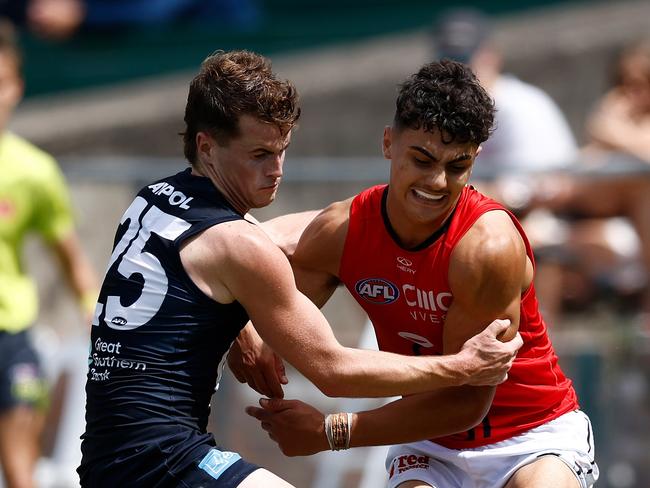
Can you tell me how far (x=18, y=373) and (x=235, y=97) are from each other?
3325 mm

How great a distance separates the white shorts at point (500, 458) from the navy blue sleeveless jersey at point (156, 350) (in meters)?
0.91

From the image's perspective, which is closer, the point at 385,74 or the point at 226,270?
the point at 226,270

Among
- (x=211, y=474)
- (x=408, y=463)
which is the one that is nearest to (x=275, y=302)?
(x=211, y=474)

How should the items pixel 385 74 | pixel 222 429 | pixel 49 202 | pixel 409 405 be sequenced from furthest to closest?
1. pixel 385 74
2. pixel 222 429
3. pixel 49 202
4. pixel 409 405

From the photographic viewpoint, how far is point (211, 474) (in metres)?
3.88

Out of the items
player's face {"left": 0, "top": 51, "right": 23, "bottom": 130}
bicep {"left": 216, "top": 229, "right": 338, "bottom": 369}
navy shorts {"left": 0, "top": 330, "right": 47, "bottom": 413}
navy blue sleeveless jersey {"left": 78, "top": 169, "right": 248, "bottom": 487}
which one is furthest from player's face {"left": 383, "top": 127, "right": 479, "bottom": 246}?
player's face {"left": 0, "top": 51, "right": 23, "bottom": 130}

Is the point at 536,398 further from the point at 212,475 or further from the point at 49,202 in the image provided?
the point at 49,202

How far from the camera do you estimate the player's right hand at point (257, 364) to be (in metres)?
4.41

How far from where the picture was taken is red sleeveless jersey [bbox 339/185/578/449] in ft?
13.8

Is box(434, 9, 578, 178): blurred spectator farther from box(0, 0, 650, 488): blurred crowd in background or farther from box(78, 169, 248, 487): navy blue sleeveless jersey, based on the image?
box(78, 169, 248, 487): navy blue sleeveless jersey

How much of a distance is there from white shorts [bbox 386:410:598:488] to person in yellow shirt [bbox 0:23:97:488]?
2878 mm

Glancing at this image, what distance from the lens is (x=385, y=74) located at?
33.1ft

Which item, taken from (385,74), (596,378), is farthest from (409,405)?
(385,74)

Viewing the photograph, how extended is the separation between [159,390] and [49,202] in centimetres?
340
